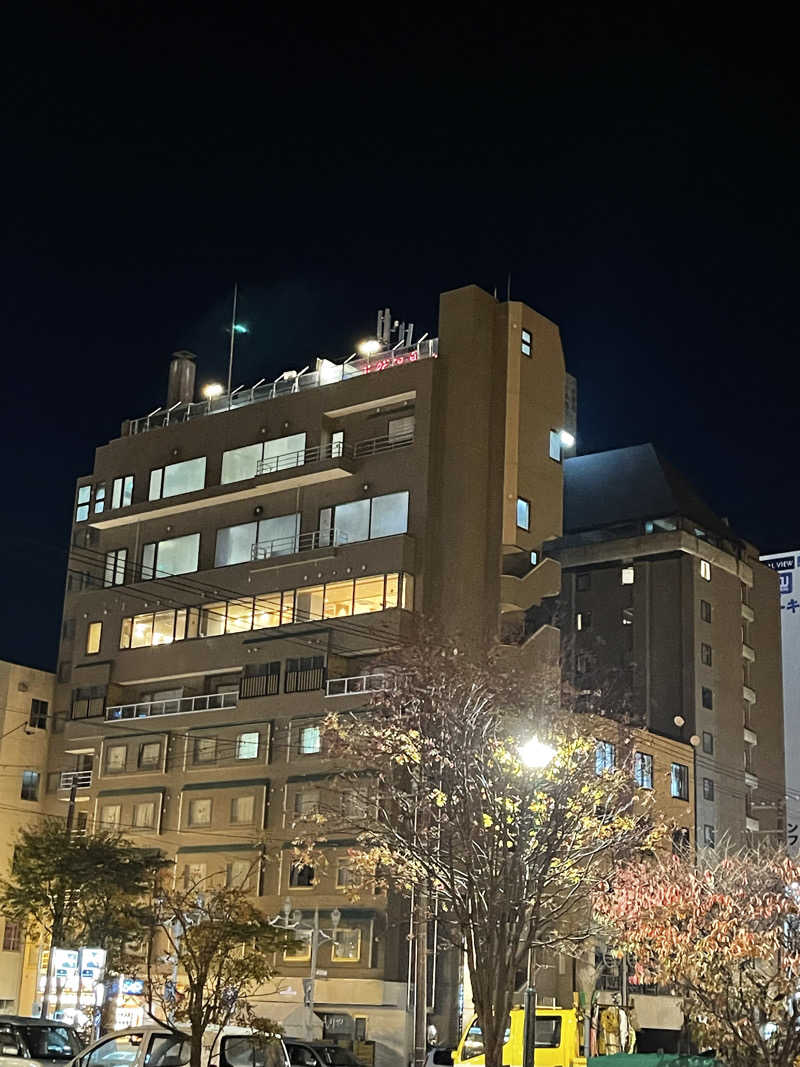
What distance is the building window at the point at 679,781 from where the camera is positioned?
74869 mm

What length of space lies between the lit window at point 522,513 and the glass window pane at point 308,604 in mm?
9405

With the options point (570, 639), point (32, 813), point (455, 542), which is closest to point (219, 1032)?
point (455, 542)

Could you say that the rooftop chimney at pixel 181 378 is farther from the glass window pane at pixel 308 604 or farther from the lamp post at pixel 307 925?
the lamp post at pixel 307 925

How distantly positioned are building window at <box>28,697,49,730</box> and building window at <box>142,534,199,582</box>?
976 cm

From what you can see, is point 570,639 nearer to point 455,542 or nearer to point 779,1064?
point 455,542

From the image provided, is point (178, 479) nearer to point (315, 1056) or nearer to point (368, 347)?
point (368, 347)

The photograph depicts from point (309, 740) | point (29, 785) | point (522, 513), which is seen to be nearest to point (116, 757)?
point (29, 785)

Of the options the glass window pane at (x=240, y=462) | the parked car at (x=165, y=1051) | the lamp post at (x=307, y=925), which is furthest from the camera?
the glass window pane at (x=240, y=462)

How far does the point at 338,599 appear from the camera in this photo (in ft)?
214

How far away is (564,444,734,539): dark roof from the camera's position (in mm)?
88438

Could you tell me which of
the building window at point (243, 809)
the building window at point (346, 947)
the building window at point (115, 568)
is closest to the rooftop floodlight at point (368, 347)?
the building window at point (115, 568)

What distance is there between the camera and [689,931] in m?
25.6

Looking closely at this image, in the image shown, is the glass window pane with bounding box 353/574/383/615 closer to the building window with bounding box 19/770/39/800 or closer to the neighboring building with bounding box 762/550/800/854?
the building window with bounding box 19/770/39/800

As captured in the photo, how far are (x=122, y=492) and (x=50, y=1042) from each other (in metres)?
49.6
